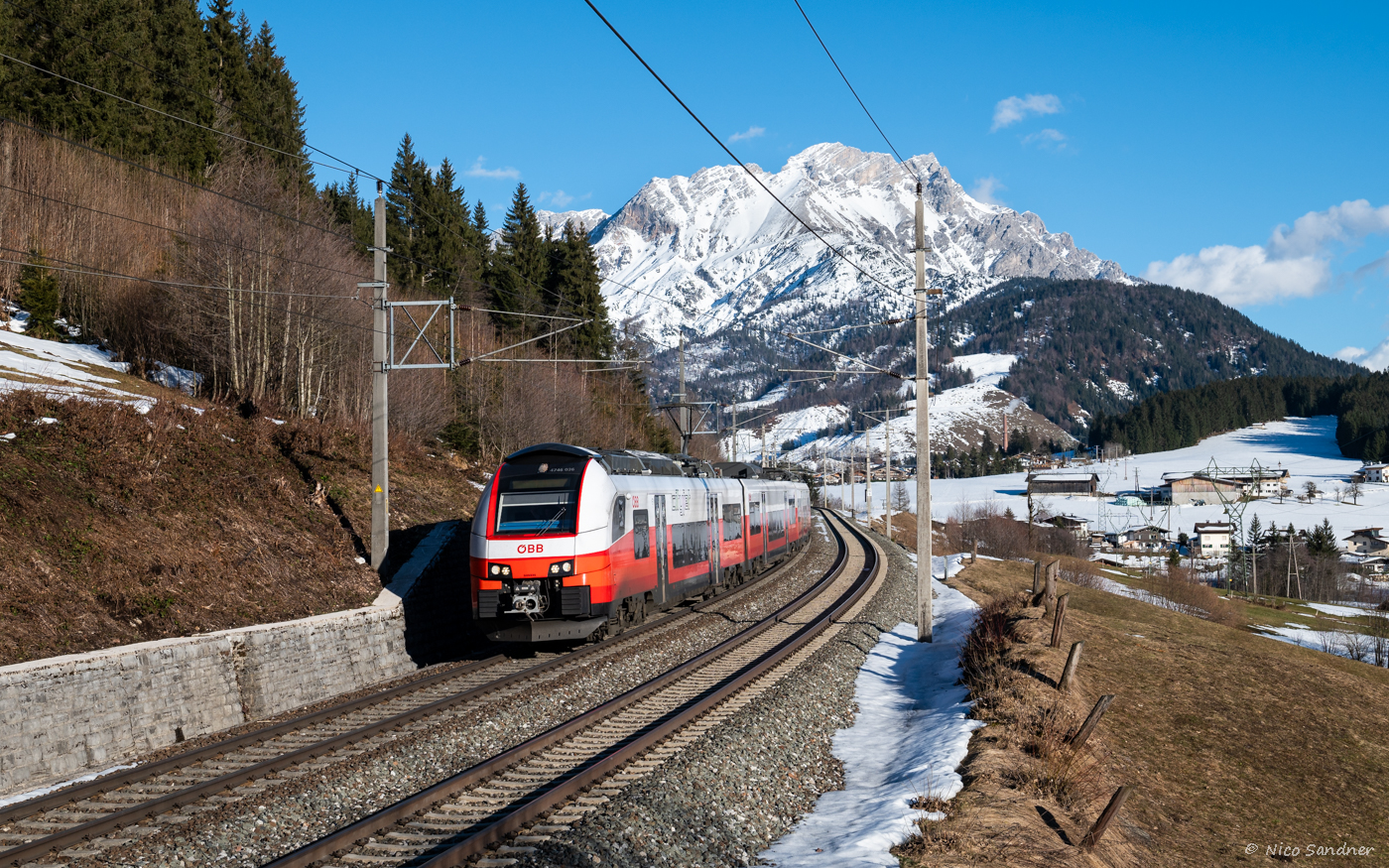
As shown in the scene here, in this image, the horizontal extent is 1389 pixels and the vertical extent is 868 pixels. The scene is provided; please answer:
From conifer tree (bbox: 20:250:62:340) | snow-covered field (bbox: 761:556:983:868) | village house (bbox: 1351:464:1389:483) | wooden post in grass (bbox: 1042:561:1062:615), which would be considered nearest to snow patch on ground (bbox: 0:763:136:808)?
snow-covered field (bbox: 761:556:983:868)

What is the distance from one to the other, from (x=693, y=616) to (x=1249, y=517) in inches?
5531

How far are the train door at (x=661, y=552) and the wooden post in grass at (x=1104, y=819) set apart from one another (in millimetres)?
12501

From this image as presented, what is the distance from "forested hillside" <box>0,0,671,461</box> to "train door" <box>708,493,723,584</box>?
796cm

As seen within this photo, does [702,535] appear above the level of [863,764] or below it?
above

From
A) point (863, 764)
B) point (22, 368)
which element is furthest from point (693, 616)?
point (22, 368)

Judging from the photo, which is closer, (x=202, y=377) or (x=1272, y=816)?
(x=1272, y=816)

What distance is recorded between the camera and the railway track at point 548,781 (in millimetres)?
7379

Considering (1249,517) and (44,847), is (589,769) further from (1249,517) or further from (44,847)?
→ (1249,517)

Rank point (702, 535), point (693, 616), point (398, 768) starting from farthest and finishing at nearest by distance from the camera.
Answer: point (702, 535), point (693, 616), point (398, 768)

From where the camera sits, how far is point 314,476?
862 inches

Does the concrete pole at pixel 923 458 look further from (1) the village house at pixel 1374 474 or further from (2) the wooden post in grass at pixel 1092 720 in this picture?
(1) the village house at pixel 1374 474

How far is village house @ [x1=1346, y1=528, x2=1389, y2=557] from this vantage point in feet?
382

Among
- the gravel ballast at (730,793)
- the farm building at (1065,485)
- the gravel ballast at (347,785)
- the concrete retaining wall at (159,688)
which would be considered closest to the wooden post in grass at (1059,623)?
the gravel ballast at (347,785)

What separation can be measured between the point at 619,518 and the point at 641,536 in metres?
1.51
